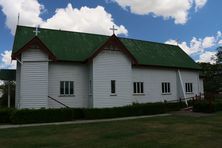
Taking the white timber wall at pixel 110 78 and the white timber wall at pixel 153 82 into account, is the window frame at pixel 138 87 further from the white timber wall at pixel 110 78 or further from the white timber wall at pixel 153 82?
the white timber wall at pixel 110 78

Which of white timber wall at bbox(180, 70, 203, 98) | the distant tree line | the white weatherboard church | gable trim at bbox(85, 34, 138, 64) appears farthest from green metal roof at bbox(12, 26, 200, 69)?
the distant tree line

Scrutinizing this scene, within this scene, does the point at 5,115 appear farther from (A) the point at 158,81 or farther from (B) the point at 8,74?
(A) the point at 158,81

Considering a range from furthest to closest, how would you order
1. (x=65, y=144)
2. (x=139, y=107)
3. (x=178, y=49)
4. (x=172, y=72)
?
1. (x=178, y=49)
2. (x=172, y=72)
3. (x=139, y=107)
4. (x=65, y=144)

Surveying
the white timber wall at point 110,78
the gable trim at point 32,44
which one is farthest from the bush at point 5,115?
the white timber wall at point 110,78

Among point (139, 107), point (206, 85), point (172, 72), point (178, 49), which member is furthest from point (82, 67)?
point (206, 85)

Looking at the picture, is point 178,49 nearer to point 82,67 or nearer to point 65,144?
point 82,67

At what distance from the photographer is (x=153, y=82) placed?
28.9 m

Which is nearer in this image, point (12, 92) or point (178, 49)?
point (12, 92)

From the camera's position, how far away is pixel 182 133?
13.1 metres

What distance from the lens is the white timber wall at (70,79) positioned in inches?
923

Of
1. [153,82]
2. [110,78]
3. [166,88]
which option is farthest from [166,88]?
[110,78]

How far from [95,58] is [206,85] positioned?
35803mm

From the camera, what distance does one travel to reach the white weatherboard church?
71.0 ft

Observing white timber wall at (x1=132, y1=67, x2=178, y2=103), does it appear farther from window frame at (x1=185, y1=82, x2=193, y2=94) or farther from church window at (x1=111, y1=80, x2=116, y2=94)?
church window at (x1=111, y1=80, x2=116, y2=94)
